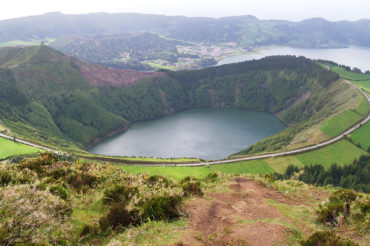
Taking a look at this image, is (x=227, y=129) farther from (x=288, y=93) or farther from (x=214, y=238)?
(x=214, y=238)

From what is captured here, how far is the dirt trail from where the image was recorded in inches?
486

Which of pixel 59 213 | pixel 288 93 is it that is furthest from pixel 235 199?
pixel 288 93

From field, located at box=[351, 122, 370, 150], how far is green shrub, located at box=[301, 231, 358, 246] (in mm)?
78333

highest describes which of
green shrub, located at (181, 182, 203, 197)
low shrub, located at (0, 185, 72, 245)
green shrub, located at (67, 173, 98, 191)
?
low shrub, located at (0, 185, 72, 245)

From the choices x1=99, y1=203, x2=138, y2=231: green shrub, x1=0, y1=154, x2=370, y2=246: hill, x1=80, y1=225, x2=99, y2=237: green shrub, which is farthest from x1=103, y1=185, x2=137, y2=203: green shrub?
x1=80, y1=225, x2=99, y2=237: green shrub

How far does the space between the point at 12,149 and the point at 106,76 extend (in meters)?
107

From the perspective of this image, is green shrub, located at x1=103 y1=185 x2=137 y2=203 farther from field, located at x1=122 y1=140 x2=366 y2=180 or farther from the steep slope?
the steep slope

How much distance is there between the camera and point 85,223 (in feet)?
44.6

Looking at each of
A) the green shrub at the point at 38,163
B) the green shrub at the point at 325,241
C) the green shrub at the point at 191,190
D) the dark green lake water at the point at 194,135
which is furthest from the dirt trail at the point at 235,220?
the dark green lake water at the point at 194,135

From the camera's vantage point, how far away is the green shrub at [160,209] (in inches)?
546

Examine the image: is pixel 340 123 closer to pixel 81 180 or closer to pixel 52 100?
pixel 81 180

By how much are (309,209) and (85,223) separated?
14008 mm

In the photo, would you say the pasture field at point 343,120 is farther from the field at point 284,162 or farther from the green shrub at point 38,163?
the green shrub at point 38,163

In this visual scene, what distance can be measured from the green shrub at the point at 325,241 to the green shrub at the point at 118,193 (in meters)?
10.2
